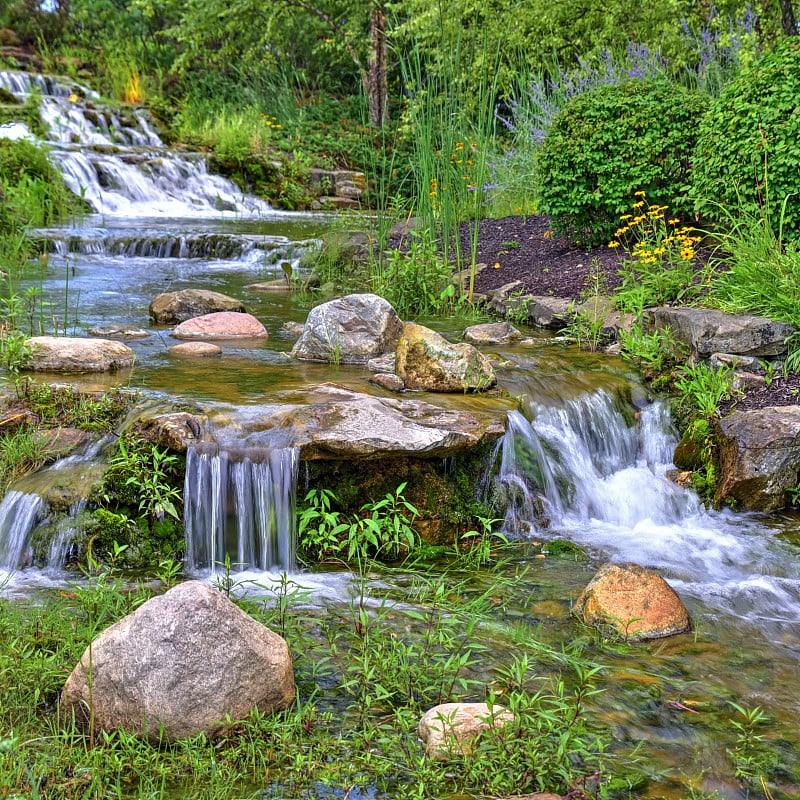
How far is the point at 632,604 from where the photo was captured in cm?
369

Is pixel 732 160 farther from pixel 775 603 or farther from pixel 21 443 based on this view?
pixel 21 443

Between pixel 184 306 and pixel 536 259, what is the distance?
12.8 ft

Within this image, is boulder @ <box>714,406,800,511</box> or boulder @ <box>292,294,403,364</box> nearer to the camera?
boulder @ <box>714,406,800,511</box>

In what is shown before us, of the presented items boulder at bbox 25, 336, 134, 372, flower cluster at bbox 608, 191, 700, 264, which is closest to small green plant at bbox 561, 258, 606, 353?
flower cluster at bbox 608, 191, 700, 264

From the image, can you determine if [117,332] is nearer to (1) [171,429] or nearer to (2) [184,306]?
(2) [184,306]

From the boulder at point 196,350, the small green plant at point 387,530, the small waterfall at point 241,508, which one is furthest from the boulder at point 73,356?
the small green plant at point 387,530

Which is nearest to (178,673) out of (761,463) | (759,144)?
(761,463)

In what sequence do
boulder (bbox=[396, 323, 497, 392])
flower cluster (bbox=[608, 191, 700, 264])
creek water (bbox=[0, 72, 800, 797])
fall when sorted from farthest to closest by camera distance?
flower cluster (bbox=[608, 191, 700, 264]) → boulder (bbox=[396, 323, 497, 392]) → creek water (bbox=[0, 72, 800, 797])

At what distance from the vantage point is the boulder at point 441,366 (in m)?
5.48

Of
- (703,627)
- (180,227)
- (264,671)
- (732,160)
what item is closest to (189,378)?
(264,671)

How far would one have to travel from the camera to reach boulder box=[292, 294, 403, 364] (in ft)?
20.8

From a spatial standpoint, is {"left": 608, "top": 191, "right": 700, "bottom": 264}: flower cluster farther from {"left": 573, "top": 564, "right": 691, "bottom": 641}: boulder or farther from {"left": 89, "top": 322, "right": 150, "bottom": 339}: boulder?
{"left": 89, "top": 322, "right": 150, "bottom": 339}: boulder

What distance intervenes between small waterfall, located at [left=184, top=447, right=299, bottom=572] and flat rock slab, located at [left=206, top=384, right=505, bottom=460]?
11 cm

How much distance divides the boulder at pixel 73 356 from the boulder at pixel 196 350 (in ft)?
1.88
